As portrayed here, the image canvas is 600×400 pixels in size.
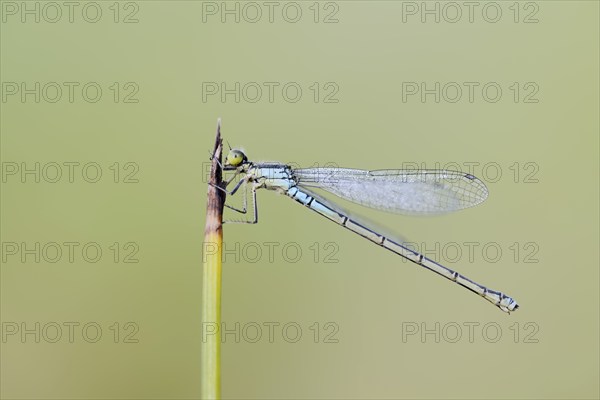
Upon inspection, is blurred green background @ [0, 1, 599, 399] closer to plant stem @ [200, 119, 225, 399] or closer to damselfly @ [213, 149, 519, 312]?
damselfly @ [213, 149, 519, 312]

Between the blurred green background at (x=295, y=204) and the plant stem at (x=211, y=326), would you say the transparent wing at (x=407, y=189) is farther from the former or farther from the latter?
the plant stem at (x=211, y=326)

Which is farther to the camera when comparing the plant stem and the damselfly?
the damselfly

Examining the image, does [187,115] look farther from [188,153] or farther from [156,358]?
[156,358]

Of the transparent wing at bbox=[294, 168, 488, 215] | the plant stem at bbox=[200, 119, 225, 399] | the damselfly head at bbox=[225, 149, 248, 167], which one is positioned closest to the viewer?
the plant stem at bbox=[200, 119, 225, 399]

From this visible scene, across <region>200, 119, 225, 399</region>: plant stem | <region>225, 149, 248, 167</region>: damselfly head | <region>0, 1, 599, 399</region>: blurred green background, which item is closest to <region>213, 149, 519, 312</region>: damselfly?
<region>0, 1, 599, 399</region>: blurred green background

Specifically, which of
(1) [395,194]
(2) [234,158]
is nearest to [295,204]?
(1) [395,194]

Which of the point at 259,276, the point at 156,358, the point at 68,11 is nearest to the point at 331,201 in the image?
the point at 259,276

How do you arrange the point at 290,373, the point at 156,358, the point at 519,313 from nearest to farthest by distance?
the point at 156,358
the point at 290,373
the point at 519,313
